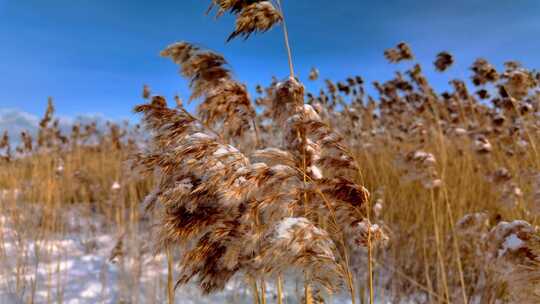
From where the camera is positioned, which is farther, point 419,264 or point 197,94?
point 419,264

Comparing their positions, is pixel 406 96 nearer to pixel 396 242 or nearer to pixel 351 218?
pixel 396 242

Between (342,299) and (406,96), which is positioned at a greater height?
(406,96)

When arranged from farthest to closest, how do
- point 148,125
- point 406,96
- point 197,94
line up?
point 406,96 → point 197,94 → point 148,125

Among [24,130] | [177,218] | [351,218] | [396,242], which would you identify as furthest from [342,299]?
[24,130]

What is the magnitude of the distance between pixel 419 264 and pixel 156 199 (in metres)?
2.71

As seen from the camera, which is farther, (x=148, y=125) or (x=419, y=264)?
(x=419, y=264)

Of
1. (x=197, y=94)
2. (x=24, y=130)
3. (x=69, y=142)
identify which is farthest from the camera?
(x=69, y=142)

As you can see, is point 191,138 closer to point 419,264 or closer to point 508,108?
point 419,264

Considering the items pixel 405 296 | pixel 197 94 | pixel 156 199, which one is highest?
pixel 197 94

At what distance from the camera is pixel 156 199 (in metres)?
1.12

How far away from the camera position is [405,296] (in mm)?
2789

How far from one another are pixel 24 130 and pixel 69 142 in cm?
203

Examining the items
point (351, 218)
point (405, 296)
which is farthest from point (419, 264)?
point (351, 218)

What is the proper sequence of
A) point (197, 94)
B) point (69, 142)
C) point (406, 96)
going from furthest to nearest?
point (69, 142) < point (406, 96) < point (197, 94)
